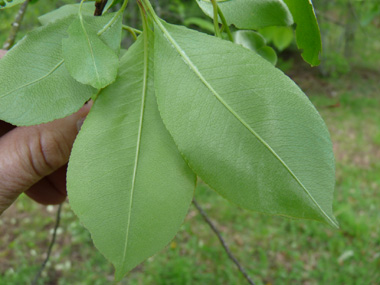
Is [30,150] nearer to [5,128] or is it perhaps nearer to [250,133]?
[5,128]

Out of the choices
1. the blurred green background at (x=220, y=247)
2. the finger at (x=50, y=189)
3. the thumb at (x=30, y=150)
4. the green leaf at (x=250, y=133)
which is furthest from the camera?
the blurred green background at (x=220, y=247)

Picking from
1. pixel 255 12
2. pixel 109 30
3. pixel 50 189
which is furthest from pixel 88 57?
pixel 50 189

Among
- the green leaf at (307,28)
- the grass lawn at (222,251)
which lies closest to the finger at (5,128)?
the green leaf at (307,28)

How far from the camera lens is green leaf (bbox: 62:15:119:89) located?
2.01 ft

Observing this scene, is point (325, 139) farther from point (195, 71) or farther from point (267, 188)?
point (195, 71)

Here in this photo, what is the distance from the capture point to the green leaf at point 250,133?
572mm

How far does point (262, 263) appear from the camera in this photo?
3193 millimetres

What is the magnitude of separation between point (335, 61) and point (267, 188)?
5368 mm

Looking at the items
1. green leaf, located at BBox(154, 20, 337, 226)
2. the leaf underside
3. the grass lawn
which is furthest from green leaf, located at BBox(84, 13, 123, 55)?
the grass lawn

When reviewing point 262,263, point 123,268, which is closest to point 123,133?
point 123,268

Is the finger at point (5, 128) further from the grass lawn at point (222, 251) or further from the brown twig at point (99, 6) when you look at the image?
the grass lawn at point (222, 251)

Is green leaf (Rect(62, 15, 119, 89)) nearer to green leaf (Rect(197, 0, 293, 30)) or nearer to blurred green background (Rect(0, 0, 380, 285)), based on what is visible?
green leaf (Rect(197, 0, 293, 30))

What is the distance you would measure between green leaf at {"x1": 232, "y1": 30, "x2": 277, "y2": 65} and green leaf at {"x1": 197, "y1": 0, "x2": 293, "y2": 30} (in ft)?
0.35

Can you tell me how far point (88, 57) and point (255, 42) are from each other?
18.1 inches
